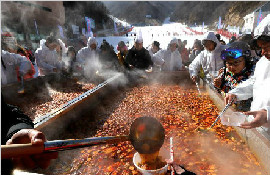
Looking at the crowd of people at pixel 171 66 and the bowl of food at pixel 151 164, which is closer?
the crowd of people at pixel 171 66

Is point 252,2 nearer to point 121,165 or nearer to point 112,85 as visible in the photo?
point 112,85

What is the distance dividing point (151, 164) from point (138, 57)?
5887mm

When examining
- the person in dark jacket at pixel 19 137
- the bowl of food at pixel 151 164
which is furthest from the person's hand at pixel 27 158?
the bowl of food at pixel 151 164

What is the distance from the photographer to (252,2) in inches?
1513

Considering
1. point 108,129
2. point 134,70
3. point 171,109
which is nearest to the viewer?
point 108,129

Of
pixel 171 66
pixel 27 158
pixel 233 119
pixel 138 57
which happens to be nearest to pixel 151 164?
pixel 233 119

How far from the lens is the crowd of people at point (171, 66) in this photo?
74.3 inches

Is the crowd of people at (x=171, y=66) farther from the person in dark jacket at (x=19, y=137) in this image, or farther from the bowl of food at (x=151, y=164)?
the bowl of food at (x=151, y=164)

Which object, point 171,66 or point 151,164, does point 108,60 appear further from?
point 151,164

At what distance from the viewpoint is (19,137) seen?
1624mm

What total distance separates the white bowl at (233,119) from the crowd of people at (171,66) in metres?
0.11

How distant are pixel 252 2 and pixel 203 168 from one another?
4736 centimetres

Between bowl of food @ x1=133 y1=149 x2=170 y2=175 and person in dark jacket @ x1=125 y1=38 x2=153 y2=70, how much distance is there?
563 cm

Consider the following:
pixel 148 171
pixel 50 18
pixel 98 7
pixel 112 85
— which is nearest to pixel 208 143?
pixel 148 171
